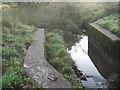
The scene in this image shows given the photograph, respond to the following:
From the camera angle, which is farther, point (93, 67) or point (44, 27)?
point (44, 27)

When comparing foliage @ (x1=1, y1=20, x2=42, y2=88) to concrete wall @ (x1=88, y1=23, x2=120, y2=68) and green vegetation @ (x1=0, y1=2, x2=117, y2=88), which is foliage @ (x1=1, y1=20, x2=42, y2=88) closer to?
green vegetation @ (x1=0, y1=2, x2=117, y2=88)

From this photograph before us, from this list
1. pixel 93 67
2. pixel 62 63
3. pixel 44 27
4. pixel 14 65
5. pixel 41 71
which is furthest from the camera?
pixel 44 27

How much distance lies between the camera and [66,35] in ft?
54.7

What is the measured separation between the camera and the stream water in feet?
24.4

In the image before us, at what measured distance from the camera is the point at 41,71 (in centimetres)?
572

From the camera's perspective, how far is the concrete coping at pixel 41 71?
4941 millimetres

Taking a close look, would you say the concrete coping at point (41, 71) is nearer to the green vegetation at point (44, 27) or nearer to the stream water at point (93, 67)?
the green vegetation at point (44, 27)

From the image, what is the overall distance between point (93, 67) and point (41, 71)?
4187 millimetres

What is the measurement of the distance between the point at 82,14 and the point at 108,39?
1218cm

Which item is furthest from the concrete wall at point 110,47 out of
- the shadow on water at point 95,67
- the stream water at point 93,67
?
the stream water at point 93,67

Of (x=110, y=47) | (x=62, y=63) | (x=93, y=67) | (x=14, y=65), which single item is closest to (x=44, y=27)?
(x=93, y=67)

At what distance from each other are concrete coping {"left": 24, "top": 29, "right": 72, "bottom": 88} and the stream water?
1736mm

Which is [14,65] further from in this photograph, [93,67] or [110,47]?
[110,47]

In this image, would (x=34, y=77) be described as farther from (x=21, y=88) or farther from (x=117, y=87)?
(x=117, y=87)
